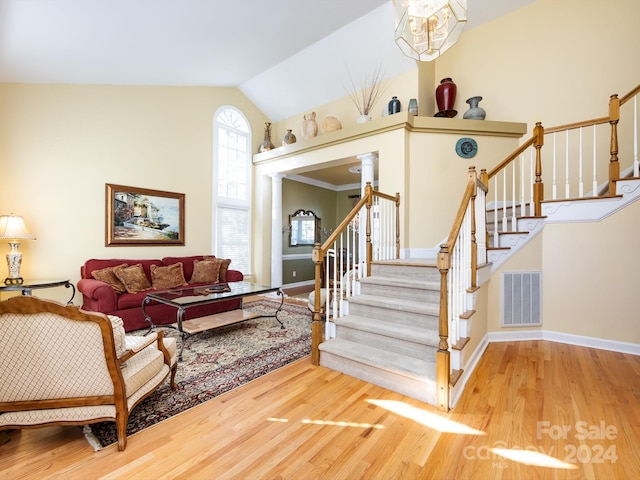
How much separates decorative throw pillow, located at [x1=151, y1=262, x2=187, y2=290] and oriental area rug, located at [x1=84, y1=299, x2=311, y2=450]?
0.86 m

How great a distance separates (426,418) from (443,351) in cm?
46

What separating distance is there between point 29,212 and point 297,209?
16.8 ft

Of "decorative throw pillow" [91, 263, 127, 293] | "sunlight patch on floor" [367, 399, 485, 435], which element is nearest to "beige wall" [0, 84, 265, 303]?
"decorative throw pillow" [91, 263, 127, 293]

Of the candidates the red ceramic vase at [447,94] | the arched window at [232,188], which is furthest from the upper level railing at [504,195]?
the arched window at [232,188]

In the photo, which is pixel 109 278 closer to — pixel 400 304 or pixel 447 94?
pixel 400 304

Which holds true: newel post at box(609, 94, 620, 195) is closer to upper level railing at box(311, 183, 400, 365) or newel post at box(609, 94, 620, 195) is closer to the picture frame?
upper level railing at box(311, 183, 400, 365)

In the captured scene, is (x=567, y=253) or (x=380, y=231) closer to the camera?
(x=567, y=253)

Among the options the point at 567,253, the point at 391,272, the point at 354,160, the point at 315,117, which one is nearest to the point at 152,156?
the point at 315,117

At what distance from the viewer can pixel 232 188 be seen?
606cm

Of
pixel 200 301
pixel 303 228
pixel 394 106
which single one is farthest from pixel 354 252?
pixel 303 228

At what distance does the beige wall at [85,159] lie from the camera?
12.5ft

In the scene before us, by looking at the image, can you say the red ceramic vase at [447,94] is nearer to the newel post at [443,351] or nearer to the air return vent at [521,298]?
the air return vent at [521,298]

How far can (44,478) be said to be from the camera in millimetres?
1447

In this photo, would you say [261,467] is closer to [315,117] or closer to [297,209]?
[315,117]
